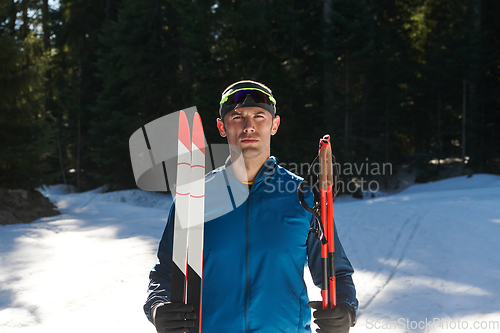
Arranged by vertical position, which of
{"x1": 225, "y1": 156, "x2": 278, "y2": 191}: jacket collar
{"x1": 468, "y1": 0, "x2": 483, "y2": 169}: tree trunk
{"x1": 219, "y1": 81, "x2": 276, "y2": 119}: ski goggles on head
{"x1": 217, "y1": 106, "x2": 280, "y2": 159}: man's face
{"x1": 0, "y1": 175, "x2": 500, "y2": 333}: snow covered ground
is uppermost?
{"x1": 468, "y1": 0, "x2": 483, "y2": 169}: tree trunk

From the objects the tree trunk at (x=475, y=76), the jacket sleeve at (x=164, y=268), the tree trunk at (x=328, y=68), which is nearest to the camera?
the jacket sleeve at (x=164, y=268)

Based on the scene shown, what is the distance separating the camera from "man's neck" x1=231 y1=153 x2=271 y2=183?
183 centimetres

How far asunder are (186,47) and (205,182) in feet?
73.4

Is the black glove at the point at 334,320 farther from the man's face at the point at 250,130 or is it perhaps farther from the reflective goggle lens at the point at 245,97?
the reflective goggle lens at the point at 245,97

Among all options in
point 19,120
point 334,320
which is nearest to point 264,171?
point 334,320

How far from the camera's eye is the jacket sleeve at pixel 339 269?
1.61m

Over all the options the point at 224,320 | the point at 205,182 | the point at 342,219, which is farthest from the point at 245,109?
the point at 342,219

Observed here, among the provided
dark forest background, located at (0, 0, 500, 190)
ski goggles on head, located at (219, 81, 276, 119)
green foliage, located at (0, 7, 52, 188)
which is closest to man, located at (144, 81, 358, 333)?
ski goggles on head, located at (219, 81, 276, 119)

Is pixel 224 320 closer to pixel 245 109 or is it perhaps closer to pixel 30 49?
pixel 245 109

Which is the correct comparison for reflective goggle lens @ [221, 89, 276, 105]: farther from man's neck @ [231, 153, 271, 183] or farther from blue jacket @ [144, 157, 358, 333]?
blue jacket @ [144, 157, 358, 333]

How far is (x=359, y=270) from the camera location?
6.21 m

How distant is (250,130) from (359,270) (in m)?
5.09

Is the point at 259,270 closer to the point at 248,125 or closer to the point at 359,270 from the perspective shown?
the point at 248,125

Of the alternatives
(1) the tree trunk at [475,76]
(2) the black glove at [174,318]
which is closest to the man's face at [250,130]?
(2) the black glove at [174,318]
